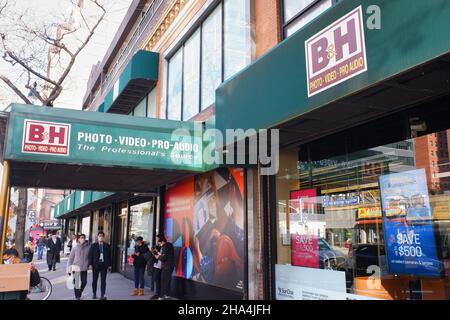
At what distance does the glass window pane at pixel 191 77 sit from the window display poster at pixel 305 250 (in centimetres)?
536

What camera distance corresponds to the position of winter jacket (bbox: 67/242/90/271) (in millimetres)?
10703

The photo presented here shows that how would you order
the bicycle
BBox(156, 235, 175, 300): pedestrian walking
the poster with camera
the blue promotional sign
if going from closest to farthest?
the blue promotional sign
the poster with camera
BBox(156, 235, 175, 300): pedestrian walking
the bicycle

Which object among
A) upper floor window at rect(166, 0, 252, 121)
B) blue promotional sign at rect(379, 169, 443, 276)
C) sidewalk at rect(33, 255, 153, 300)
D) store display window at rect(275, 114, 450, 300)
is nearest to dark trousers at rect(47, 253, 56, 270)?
sidewalk at rect(33, 255, 153, 300)

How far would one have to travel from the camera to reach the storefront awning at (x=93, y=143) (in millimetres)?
7469

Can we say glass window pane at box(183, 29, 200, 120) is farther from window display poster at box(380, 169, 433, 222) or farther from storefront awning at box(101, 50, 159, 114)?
window display poster at box(380, 169, 433, 222)

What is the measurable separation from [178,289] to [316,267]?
5238 millimetres

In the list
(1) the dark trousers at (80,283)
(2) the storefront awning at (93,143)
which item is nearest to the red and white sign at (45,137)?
(2) the storefront awning at (93,143)

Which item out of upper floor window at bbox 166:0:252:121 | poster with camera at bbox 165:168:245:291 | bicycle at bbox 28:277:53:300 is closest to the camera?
poster with camera at bbox 165:168:245:291

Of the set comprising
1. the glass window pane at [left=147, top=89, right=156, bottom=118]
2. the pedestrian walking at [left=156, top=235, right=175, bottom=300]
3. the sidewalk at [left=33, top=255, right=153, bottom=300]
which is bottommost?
the sidewalk at [left=33, top=255, right=153, bottom=300]

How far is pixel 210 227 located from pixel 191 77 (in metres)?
4.75

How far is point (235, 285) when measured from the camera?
8.27m

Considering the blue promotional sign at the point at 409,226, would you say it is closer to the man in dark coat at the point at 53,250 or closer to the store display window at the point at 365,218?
the store display window at the point at 365,218

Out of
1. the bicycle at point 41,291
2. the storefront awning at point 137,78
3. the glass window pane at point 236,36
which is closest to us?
the glass window pane at point 236,36

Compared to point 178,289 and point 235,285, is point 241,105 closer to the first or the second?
point 235,285
